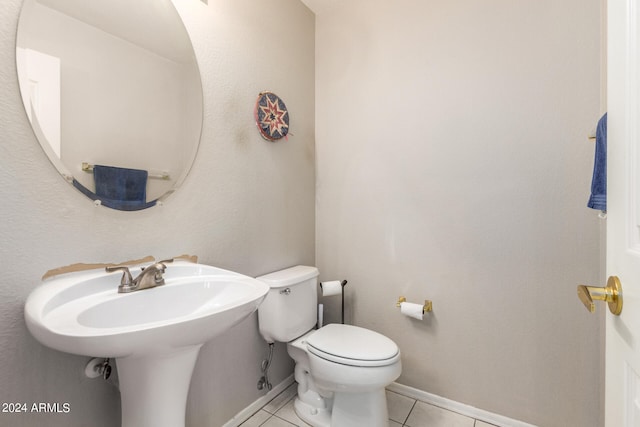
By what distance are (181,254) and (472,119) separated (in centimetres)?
155

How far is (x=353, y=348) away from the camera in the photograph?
4.31 ft

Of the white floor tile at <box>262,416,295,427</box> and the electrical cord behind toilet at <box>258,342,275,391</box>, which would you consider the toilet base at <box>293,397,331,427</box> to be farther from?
the electrical cord behind toilet at <box>258,342,275,391</box>

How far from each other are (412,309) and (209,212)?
118 centimetres

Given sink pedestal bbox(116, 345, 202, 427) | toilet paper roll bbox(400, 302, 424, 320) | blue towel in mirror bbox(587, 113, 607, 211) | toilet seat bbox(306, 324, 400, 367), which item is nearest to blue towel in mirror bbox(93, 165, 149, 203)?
sink pedestal bbox(116, 345, 202, 427)

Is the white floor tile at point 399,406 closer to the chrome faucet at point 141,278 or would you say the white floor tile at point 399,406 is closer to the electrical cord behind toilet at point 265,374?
the electrical cord behind toilet at point 265,374

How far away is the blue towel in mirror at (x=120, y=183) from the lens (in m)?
0.97

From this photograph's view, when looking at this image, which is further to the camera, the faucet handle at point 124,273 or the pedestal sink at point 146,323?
the faucet handle at point 124,273

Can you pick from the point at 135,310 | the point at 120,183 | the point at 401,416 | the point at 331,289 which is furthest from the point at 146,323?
the point at 401,416

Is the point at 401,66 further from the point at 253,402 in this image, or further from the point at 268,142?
the point at 253,402

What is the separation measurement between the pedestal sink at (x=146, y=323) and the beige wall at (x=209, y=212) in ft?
0.39

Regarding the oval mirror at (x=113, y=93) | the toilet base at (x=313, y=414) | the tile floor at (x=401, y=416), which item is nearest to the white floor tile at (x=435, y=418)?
the tile floor at (x=401, y=416)

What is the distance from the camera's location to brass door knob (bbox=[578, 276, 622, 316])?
50 cm

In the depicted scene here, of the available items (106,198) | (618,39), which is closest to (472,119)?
(618,39)

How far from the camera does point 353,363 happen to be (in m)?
1.23
